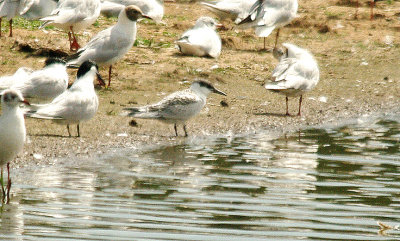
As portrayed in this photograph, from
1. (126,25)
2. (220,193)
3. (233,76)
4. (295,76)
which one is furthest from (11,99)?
(233,76)

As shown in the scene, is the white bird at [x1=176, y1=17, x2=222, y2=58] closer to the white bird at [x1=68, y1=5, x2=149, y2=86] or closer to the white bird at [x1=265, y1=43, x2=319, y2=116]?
the white bird at [x1=68, y1=5, x2=149, y2=86]

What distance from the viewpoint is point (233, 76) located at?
14.2 metres

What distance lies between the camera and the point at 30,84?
1099cm

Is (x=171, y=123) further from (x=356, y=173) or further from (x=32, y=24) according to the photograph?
(x=32, y=24)

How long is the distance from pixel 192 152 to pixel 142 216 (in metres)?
3.08

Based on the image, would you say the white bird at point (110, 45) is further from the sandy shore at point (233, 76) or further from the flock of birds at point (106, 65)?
the sandy shore at point (233, 76)

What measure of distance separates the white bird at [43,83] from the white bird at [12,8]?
3661mm

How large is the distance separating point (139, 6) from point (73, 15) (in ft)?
8.89

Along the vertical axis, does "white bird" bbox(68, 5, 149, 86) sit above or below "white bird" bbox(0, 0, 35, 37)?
above

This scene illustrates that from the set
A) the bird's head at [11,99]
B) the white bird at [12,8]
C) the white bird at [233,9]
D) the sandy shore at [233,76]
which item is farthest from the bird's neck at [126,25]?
the bird's head at [11,99]

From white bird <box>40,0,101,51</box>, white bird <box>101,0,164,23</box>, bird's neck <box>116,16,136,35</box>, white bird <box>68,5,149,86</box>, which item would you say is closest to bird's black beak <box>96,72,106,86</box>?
white bird <box>68,5,149,86</box>

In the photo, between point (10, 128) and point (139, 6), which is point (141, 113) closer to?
point (10, 128)

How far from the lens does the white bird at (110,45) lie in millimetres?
12594

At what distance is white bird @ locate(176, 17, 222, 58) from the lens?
14.5 meters
